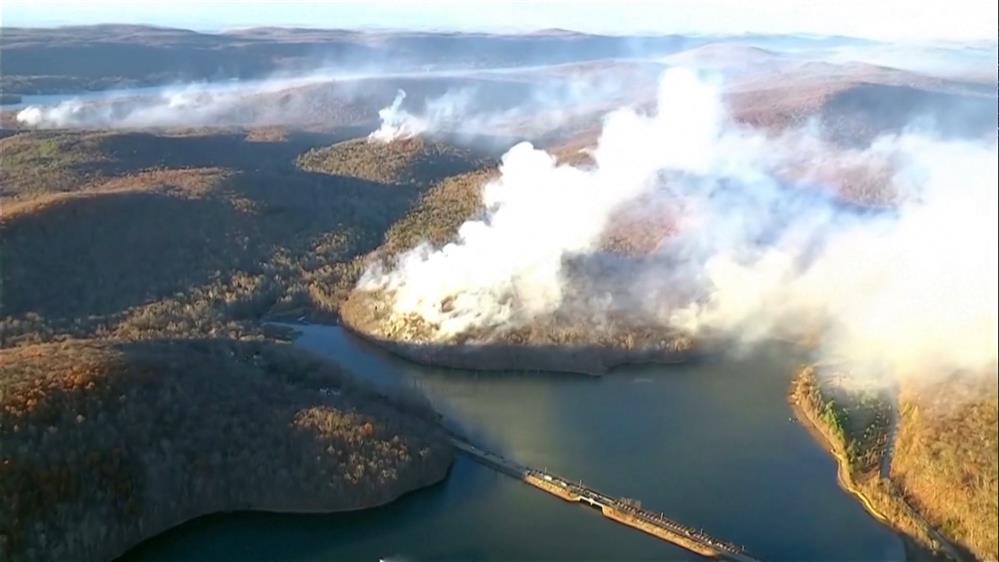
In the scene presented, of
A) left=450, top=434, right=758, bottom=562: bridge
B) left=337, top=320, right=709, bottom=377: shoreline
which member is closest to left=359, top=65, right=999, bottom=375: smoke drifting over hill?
left=337, top=320, right=709, bottom=377: shoreline

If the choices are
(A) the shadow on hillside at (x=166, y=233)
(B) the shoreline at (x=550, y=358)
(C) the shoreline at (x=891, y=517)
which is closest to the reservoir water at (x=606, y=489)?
(C) the shoreline at (x=891, y=517)

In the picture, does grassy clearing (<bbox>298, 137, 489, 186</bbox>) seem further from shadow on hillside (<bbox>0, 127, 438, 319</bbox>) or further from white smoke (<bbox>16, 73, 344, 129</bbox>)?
white smoke (<bbox>16, 73, 344, 129</bbox>)

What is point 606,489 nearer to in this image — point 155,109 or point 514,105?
point 155,109

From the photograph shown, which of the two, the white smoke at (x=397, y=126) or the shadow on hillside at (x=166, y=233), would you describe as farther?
the white smoke at (x=397, y=126)

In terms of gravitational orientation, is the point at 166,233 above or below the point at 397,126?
below

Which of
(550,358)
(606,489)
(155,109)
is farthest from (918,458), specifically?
(155,109)

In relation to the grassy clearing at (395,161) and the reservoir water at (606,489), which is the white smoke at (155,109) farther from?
the reservoir water at (606,489)

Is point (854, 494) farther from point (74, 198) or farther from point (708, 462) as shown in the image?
point (74, 198)
